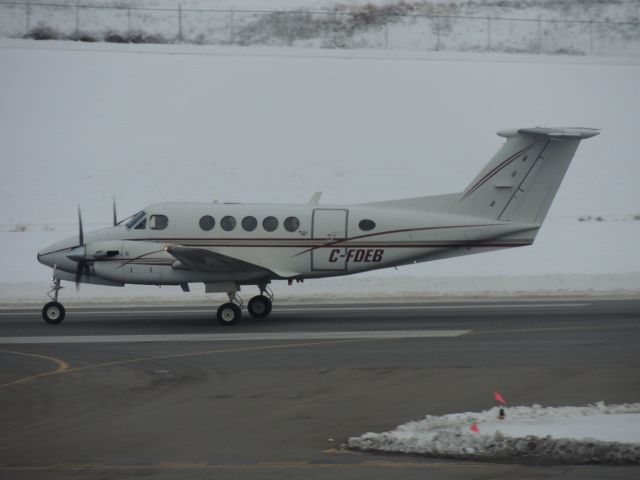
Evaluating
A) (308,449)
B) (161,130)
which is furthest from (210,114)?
(308,449)

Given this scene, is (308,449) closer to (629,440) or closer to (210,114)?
(629,440)

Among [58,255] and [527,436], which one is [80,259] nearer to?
[58,255]

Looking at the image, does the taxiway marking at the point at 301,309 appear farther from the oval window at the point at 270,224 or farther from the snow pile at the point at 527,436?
the snow pile at the point at 527,436

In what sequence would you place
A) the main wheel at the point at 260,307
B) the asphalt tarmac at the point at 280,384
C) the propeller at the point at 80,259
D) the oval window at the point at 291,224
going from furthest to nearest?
the main wheel at the point at 260,307 < the oval window at the point at 291,224 < the propeller at the point at 80,259 < the asphalt tarmac at the point at 280,384

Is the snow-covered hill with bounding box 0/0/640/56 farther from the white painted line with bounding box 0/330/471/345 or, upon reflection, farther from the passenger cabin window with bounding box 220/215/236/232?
the white painted line with bounding box 0/330/471/345

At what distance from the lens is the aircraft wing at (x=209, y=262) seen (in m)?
22.4

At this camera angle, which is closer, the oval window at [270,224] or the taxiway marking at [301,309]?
the oval window at [270,224]

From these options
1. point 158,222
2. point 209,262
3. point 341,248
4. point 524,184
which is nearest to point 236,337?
point 209,262

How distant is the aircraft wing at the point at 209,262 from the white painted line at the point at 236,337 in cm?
195

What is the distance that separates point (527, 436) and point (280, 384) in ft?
16.7

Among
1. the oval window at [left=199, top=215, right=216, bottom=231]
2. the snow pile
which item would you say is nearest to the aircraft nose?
the oval window at [left=199, top=215, right=216, bottom=231]

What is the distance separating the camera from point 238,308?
76.6ft

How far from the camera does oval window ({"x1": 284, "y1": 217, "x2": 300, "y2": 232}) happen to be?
78.9 feet

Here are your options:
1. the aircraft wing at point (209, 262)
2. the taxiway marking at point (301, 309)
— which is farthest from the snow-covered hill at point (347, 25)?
the aircraft wing at point (209, 262)
